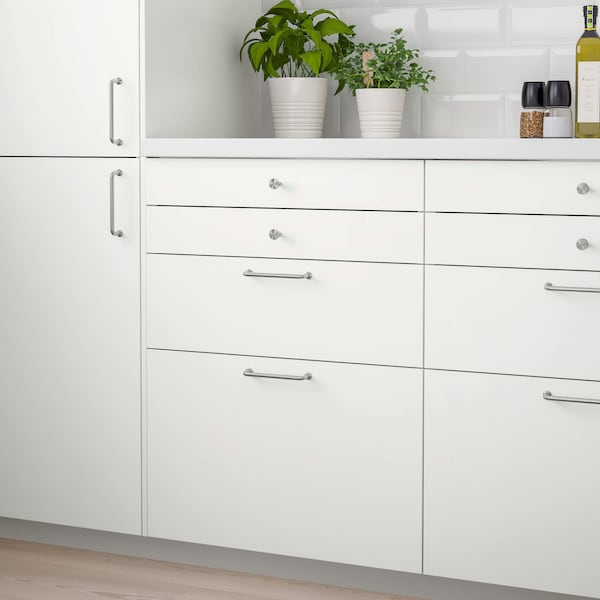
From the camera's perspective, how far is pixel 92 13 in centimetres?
221

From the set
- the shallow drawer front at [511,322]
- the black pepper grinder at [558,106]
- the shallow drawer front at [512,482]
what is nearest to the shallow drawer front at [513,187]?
the shallow drawer front at [511,322]

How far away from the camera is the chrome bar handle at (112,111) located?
7.22ft

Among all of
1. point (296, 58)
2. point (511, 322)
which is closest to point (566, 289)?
point (511, 322)

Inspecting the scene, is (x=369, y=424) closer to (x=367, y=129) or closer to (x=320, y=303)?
(x=320, y=303)

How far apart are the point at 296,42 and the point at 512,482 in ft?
4.20

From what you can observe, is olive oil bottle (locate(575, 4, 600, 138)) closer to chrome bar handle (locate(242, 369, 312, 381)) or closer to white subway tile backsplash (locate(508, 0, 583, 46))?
white subway tile backsplash (locate(508, 0, 583, 46))

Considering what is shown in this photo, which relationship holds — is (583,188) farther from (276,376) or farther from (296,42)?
(296,42)

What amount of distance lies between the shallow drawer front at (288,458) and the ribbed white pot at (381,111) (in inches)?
26.9

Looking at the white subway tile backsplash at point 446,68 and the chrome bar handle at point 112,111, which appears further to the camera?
the white subway tile backsplash at point 446,68

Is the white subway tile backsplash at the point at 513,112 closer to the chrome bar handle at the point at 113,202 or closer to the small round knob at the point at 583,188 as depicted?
the small round knob at the point at 583,188

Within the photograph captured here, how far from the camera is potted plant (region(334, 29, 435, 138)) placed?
7.95ft

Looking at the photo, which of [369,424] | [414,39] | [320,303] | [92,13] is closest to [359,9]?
[414,39]

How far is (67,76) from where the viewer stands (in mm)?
2254

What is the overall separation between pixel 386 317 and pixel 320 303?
0.15 m
